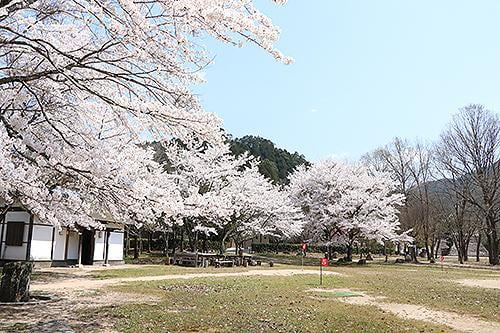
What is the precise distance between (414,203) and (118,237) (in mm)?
28650

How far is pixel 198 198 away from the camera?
28.0 ft

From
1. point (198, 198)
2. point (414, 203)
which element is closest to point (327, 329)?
point (198, 198)

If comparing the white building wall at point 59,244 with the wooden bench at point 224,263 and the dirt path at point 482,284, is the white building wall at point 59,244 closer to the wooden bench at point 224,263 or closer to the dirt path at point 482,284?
the wooden bench at point 224,263

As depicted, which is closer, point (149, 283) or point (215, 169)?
point (149, 283)

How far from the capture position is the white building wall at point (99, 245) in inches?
797

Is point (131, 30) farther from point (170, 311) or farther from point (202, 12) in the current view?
point (170, 311)

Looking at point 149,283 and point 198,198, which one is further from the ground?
point 198,198

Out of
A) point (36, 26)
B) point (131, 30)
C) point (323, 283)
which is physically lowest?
point (323, 283)

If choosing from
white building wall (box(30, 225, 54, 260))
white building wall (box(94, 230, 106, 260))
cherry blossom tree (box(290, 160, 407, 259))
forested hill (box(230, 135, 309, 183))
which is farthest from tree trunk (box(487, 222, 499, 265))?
white building wall (box(30, 225, 54, 260))

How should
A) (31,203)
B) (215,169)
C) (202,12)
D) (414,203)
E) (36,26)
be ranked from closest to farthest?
(202,12)
(36,26)
(31,203)
(215,169)
(414,203)

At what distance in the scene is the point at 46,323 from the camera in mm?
6602

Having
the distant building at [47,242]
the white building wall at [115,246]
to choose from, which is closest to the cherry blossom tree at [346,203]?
the white building wall at [115,246]

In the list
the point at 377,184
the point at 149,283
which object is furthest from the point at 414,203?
the point at 149,283

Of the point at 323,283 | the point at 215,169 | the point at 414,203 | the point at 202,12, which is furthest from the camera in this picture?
the point at 414,203
